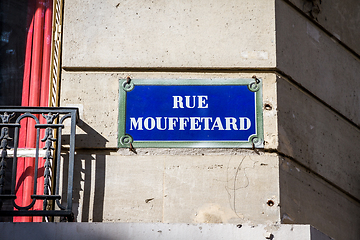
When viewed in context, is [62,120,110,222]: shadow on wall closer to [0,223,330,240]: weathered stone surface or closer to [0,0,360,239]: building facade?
[0,0,360,239]: building facade

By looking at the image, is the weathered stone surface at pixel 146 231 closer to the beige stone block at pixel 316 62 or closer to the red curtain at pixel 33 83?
the red curtain at pixel 33 83

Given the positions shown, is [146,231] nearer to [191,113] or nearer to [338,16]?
[191,113]

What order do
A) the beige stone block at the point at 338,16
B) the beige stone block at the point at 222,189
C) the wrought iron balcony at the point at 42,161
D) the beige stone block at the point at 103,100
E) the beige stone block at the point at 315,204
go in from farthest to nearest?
the beige stone block at the point at 338,16
the beige stone block at the point at 103,100
the beige stone block at the point at 315,204
the beige stone block at the point at 222,189
the wrought iron balcony at the point at 42,161

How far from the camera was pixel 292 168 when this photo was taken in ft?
18.9

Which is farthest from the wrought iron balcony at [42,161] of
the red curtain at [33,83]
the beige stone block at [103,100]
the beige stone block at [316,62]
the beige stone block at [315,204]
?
the beige stone block at [316,62]

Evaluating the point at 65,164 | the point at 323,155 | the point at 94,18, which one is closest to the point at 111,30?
the point at 94,18

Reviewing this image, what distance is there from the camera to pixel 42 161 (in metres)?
5.88

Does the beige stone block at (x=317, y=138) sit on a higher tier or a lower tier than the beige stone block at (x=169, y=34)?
lower

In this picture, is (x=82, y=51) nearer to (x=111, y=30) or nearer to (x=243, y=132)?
(x=111, y=30)

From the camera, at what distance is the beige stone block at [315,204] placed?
221 inches

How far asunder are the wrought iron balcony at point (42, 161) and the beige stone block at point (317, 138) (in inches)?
71.7

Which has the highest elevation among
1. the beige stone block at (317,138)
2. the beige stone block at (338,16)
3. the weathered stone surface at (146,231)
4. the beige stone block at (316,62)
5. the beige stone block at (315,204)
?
the beige stone block at (338,16)

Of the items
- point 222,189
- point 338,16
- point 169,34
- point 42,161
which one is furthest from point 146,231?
point 338,16

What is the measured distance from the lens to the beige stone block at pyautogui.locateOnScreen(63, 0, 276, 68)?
19.6ft
